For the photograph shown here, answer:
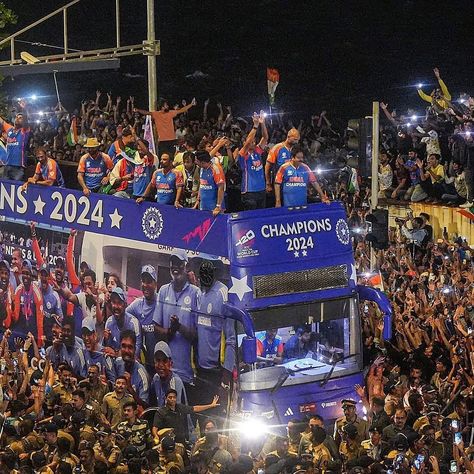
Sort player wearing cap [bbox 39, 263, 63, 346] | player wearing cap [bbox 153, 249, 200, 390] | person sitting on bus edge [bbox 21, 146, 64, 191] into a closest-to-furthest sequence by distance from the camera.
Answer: player wearing cap [bbox 153, 249, 200, 390] → player wearing cap [bbox 39, 263, 63, 346] → person sitting on bus edge [bbox 21, 146, 64, 191]

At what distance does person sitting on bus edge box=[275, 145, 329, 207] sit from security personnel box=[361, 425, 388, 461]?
133 inches

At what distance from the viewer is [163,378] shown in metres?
14.9

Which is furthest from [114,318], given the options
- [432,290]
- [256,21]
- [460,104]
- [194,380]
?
[256,21]

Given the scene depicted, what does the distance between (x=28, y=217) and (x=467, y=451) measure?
7780 mm

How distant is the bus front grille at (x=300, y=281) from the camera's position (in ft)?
46.0

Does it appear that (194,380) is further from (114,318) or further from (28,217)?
(28,217)

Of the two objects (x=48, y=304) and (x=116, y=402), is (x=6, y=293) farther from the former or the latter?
(x=116, y=402)

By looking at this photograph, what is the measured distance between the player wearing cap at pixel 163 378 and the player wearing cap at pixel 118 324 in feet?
1.42

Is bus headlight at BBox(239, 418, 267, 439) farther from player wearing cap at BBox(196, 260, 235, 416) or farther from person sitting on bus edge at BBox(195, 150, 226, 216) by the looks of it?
person sitting on bus edge at BBox(195, 150, 226, 216)

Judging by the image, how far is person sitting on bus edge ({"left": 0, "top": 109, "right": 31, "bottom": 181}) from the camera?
18.0m

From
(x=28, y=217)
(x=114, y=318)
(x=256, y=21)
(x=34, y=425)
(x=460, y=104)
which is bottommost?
(x=34, y=425)

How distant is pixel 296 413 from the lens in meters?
14.1

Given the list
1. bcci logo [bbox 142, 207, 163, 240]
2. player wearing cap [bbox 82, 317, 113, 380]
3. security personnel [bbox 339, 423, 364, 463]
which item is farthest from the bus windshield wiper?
player wearing cap [bbox 82, 317, 113, 380]

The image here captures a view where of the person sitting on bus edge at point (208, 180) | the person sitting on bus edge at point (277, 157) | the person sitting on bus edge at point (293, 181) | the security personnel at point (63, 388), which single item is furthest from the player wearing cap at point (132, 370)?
the person sitting on bus edge at point (277, 157)
